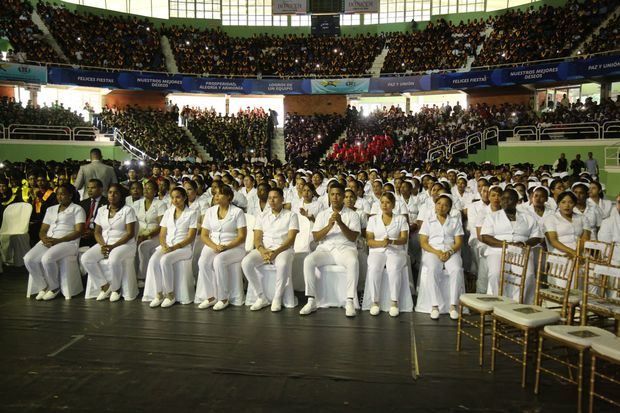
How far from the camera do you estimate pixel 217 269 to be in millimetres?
6520

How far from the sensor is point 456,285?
6.12 metres

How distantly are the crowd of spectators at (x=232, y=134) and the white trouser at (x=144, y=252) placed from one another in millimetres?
16654

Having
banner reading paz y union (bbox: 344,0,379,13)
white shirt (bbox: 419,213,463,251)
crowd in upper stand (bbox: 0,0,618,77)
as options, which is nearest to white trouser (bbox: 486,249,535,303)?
white shirt (bbox: 419,213,463,251)

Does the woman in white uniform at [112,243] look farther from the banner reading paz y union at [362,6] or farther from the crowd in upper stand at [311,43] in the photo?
the banner reading paz y union at [362,6]

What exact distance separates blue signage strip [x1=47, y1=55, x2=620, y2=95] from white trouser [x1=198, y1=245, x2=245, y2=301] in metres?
18.2

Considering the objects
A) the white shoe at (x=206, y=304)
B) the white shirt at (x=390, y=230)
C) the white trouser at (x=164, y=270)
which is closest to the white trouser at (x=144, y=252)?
the white trouser at (x=164, y=270)

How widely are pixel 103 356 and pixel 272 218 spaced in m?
2.60

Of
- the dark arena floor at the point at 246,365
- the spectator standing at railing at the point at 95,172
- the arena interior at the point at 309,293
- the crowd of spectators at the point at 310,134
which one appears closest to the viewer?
the dark arena floor at the point at 246,365

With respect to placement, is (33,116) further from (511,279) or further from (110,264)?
(511,279)

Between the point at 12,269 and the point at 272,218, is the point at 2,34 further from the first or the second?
the point at 272,218

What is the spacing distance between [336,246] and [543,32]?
22.1 meters

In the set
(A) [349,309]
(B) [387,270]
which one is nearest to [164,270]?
(A) [349,309]

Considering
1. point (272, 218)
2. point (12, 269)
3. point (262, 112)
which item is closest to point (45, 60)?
point (262, 112)

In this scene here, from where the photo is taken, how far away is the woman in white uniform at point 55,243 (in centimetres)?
683
